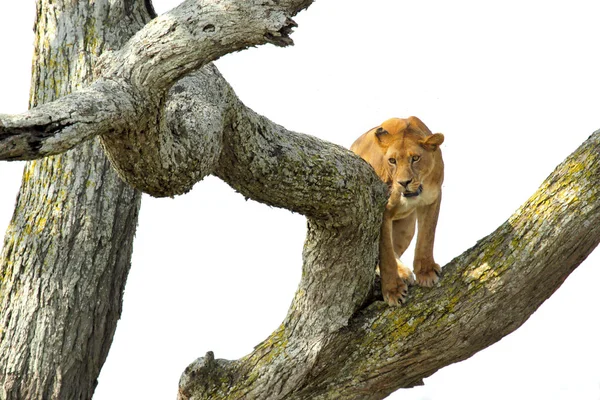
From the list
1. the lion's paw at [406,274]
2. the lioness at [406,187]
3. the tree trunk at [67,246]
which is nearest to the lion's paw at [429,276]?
the lioness at [406,187]

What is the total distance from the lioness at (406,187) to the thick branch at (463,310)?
0.18 metres

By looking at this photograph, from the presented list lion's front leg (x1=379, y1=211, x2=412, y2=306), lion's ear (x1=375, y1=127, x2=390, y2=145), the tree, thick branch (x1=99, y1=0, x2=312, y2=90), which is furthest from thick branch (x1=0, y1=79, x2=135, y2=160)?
lion's front leg (x1=379, y1=211, x2=412, y2=306)

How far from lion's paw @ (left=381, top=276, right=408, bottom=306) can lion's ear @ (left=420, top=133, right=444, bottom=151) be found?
1103 millimetres

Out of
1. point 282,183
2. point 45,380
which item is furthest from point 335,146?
point 45,380

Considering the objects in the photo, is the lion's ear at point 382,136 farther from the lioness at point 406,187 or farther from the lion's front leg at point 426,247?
the lion's front leg at point 426,247

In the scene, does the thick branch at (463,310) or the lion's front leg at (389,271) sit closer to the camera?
the thick branch at (463,310)

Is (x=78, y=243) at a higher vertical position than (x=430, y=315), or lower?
higher

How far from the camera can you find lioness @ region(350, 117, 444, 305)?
7.36 m

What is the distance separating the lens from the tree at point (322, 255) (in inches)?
229

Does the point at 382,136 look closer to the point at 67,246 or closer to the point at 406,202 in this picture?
the point at 406,202

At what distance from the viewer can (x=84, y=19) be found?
7930 millimetres

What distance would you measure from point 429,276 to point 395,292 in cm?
31

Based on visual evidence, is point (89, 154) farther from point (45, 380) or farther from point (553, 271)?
point (553, 271)

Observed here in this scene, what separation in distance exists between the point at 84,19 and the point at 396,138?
2810mm
